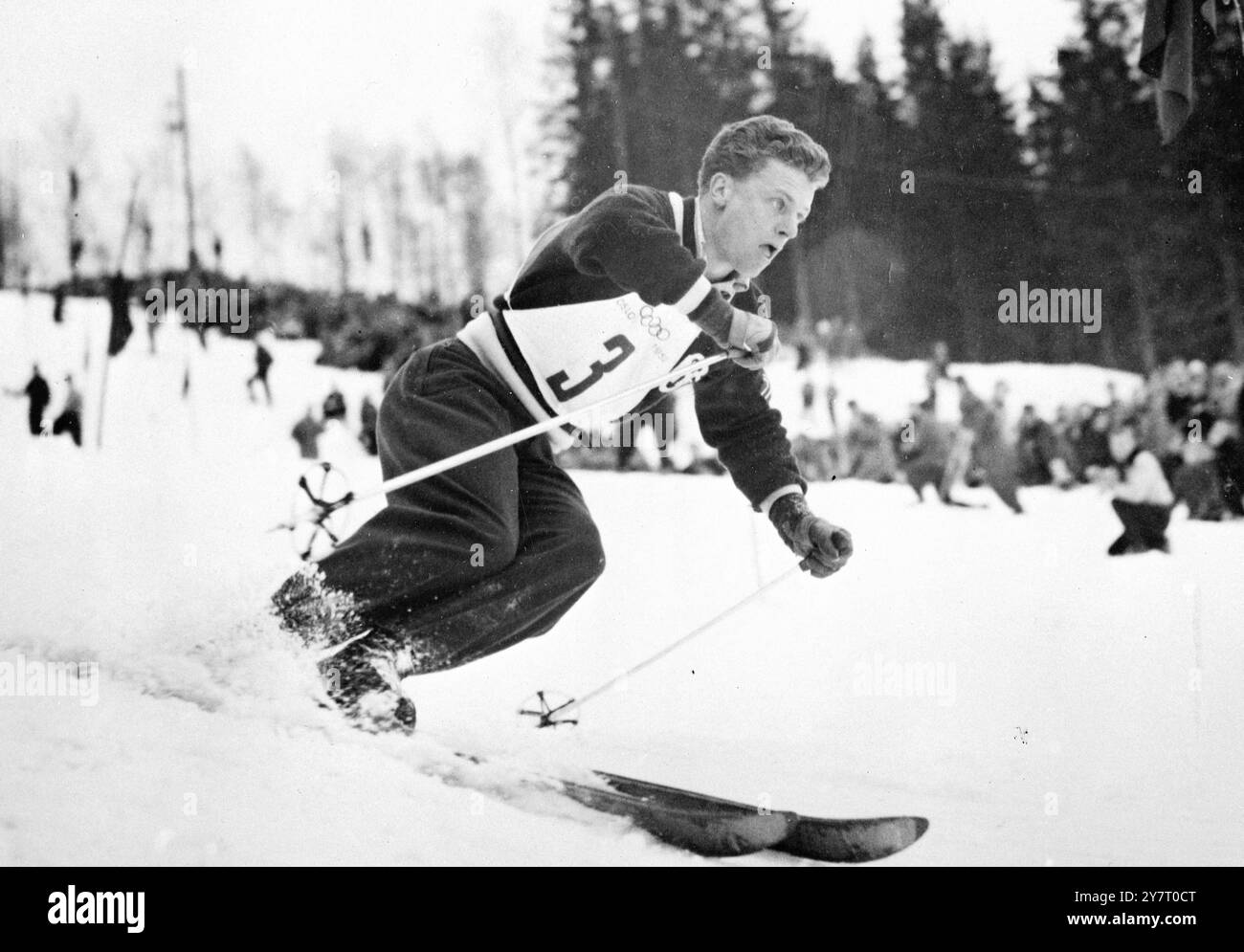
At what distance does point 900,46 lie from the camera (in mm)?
2506

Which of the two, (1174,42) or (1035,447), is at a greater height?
(1174,42)

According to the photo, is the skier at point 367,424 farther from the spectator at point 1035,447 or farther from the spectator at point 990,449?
the spectator at point 1035,447

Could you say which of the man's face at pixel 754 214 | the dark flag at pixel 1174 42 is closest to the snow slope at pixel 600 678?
the man's face at pixel 754 214

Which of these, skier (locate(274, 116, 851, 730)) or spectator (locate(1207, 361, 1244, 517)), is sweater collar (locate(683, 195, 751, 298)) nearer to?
skier (locate(274, 116, 851, 730))

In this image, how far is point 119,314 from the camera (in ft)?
7.80

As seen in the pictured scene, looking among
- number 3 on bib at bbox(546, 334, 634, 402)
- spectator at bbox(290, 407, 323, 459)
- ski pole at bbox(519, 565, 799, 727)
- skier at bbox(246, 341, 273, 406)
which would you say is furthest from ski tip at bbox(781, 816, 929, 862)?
skier at bbox(246, 341, 273, 406)

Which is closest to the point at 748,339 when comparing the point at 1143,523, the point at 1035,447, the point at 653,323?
the point at 653,323

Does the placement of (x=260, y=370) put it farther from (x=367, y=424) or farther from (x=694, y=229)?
(x=694, y=229)

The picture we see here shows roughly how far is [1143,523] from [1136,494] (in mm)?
109

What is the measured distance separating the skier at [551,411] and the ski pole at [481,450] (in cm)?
2

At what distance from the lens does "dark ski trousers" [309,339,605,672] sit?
6.87 ft

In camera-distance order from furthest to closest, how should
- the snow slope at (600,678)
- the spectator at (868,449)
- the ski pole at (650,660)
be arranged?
the spectator at (868,449) → the ski pole at (650,660) → the snow slope at (600,678)

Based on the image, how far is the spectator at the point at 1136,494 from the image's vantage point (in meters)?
2.54

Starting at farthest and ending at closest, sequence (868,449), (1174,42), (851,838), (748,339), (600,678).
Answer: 1. (1174,42)
2. (868,449)
3. (600,678)
4. (851,838)
5. (748,339)
